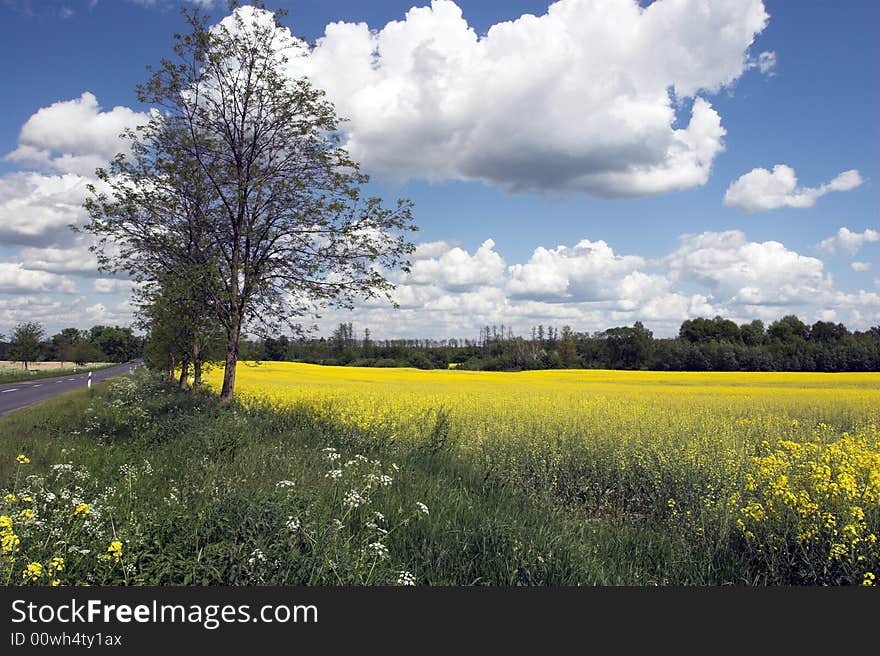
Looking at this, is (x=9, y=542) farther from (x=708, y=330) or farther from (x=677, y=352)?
(x=708, y=330)

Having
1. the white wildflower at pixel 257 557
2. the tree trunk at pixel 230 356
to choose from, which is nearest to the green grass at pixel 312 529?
the white wildflower at pixel 257 557

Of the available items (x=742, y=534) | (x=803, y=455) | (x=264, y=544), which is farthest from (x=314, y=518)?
(x=803, y=455)

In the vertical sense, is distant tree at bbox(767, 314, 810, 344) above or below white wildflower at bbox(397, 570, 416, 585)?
above

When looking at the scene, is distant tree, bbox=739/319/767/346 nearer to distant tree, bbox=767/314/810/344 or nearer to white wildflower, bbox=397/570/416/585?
distant tree, bbox=767/314/810/344

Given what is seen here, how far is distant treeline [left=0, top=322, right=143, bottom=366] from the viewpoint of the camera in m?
71.9

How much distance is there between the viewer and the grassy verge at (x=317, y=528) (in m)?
3.91

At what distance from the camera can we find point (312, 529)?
14.5 ft

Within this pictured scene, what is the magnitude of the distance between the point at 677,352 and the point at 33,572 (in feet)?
208

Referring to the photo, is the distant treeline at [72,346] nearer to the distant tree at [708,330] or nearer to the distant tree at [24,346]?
the distant tree at [24,346]

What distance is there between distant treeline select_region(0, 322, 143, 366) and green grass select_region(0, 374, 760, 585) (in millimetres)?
76516

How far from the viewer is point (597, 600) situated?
4090mm

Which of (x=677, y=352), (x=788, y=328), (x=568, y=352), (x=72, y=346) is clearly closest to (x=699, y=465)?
(x=677, y=352)

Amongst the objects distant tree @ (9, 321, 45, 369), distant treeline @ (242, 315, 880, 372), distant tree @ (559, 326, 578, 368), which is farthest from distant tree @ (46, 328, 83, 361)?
distant tree @ (559, 326, 578, 368)

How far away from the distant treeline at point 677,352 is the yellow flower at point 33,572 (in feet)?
129
